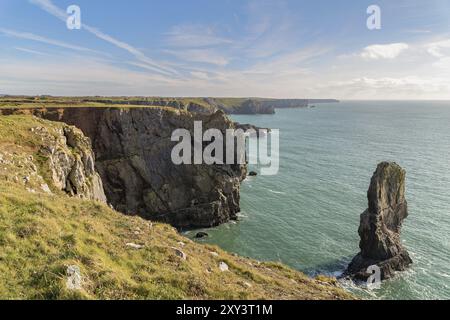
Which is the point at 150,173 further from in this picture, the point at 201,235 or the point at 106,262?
the point at 106,262

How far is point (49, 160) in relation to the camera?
94.5 ft

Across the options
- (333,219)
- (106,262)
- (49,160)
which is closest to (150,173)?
(49,160)

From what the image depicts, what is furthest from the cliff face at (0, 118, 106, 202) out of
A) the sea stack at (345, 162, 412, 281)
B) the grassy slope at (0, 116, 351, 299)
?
the sea stack at (345, 162, 412, 281)

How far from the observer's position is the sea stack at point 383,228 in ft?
141

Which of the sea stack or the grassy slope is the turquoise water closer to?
the sea stack

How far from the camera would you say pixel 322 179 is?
8175cm

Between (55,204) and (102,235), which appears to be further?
(55,204)

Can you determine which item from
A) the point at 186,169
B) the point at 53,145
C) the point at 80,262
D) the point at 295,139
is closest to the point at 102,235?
the point at 80,262

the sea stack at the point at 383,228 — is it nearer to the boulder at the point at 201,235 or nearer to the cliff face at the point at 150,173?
the boulder at the point at 201,235

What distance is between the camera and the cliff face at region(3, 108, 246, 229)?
6000cm
